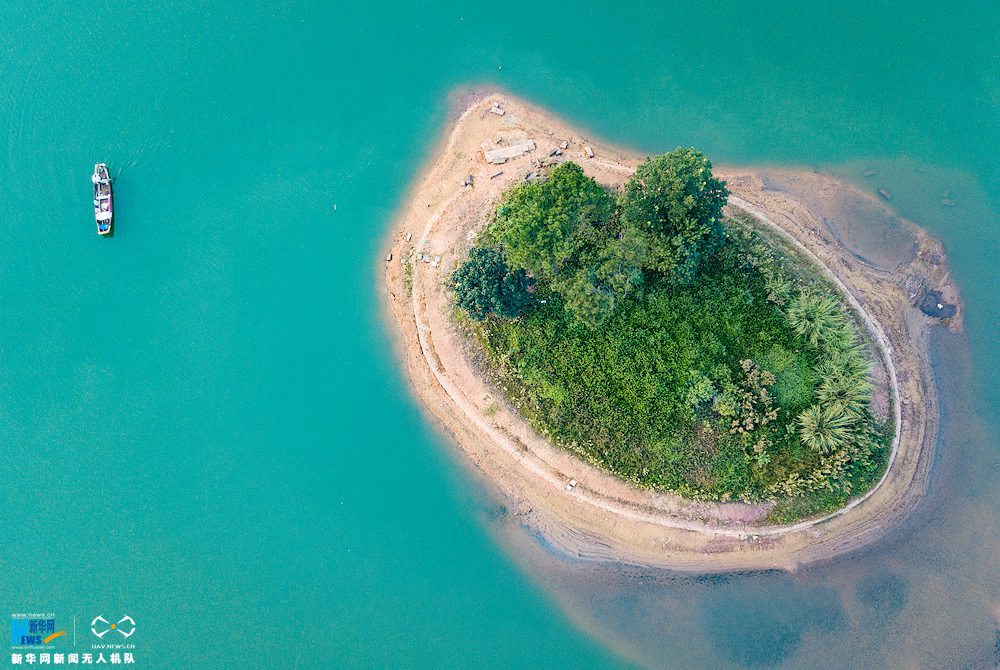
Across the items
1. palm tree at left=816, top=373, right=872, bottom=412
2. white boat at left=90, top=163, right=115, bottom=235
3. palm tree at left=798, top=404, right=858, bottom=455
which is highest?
white boat at left=90, top=163, right=115, bottom=235

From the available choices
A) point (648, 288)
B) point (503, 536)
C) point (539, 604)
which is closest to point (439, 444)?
point (503, 536)

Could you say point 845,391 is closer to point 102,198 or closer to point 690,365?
point 690,365

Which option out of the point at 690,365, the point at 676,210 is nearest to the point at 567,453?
the point at 690,365

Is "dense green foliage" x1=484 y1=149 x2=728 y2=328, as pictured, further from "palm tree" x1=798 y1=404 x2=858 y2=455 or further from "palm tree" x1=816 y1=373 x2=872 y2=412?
"palm tree" x1=798 y1=404 x2=858 y2=455

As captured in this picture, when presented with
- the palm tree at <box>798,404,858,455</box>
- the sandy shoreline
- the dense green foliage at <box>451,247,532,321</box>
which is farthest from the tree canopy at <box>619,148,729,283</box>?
the palm tree at <box>798,404,858,455</box>

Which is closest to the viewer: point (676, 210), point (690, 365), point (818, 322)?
point (676, 210)

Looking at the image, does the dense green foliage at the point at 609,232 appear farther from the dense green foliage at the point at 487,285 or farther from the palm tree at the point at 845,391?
the palm tree at the point at 845,391
